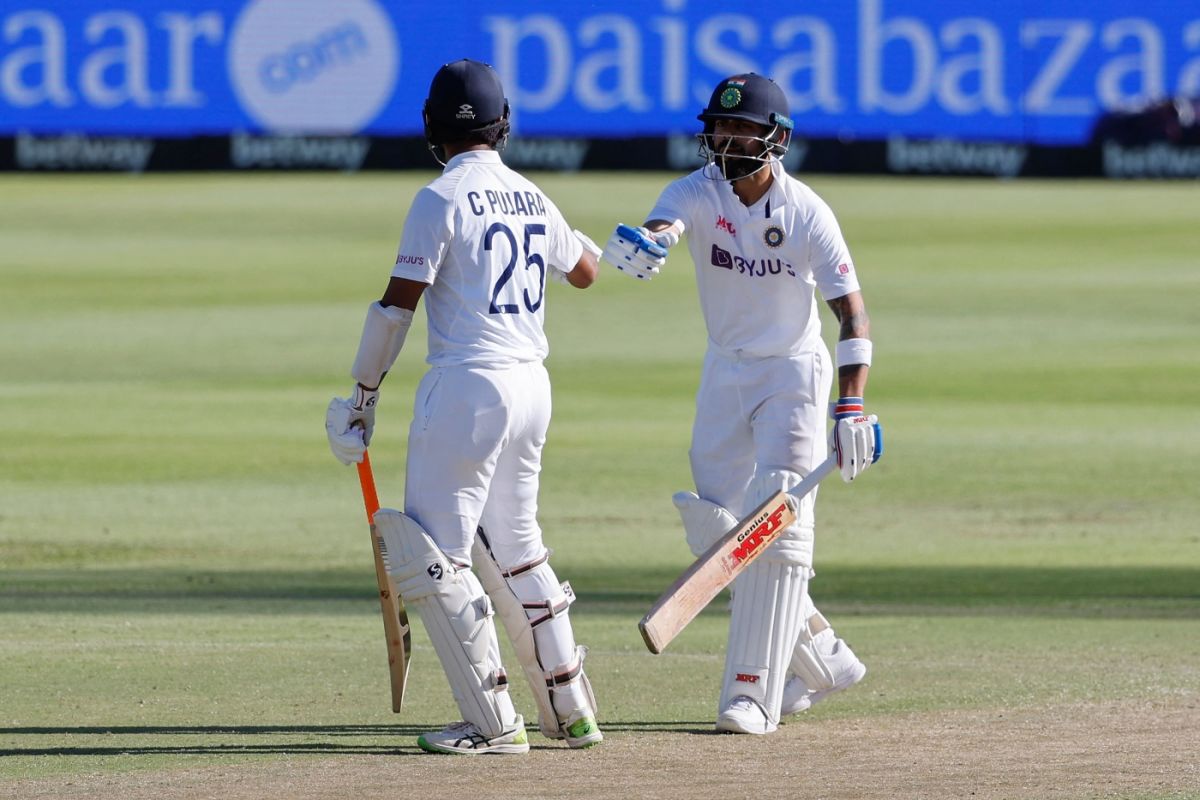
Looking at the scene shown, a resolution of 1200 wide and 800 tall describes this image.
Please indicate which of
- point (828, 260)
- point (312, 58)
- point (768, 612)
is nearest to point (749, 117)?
point (828, 260)

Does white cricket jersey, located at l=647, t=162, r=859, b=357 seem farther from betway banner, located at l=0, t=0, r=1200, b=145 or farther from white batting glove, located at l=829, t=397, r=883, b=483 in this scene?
betway banner, located at l=0, t=0, r=1200, b=145

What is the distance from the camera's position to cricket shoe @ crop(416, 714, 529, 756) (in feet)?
20.5

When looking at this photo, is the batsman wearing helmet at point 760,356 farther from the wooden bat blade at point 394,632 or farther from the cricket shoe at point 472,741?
the wooden bat blade at point 394,632

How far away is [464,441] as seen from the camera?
6.12 metres

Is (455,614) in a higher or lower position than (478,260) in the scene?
lower

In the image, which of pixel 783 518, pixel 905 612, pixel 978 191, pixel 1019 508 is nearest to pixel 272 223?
pixel 978 191

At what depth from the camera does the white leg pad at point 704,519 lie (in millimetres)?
6793

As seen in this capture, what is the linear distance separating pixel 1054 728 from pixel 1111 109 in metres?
24.6

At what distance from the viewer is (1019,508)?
1275 centimetres

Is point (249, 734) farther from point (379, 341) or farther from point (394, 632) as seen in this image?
point (379, 341)

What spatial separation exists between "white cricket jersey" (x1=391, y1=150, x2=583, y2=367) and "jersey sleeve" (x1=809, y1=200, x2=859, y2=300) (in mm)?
859

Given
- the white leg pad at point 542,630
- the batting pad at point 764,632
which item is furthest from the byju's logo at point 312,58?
the white leg pad at point 542,630

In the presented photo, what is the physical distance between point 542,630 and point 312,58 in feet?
79.3

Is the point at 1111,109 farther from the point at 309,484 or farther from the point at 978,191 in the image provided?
the point at 309,484
